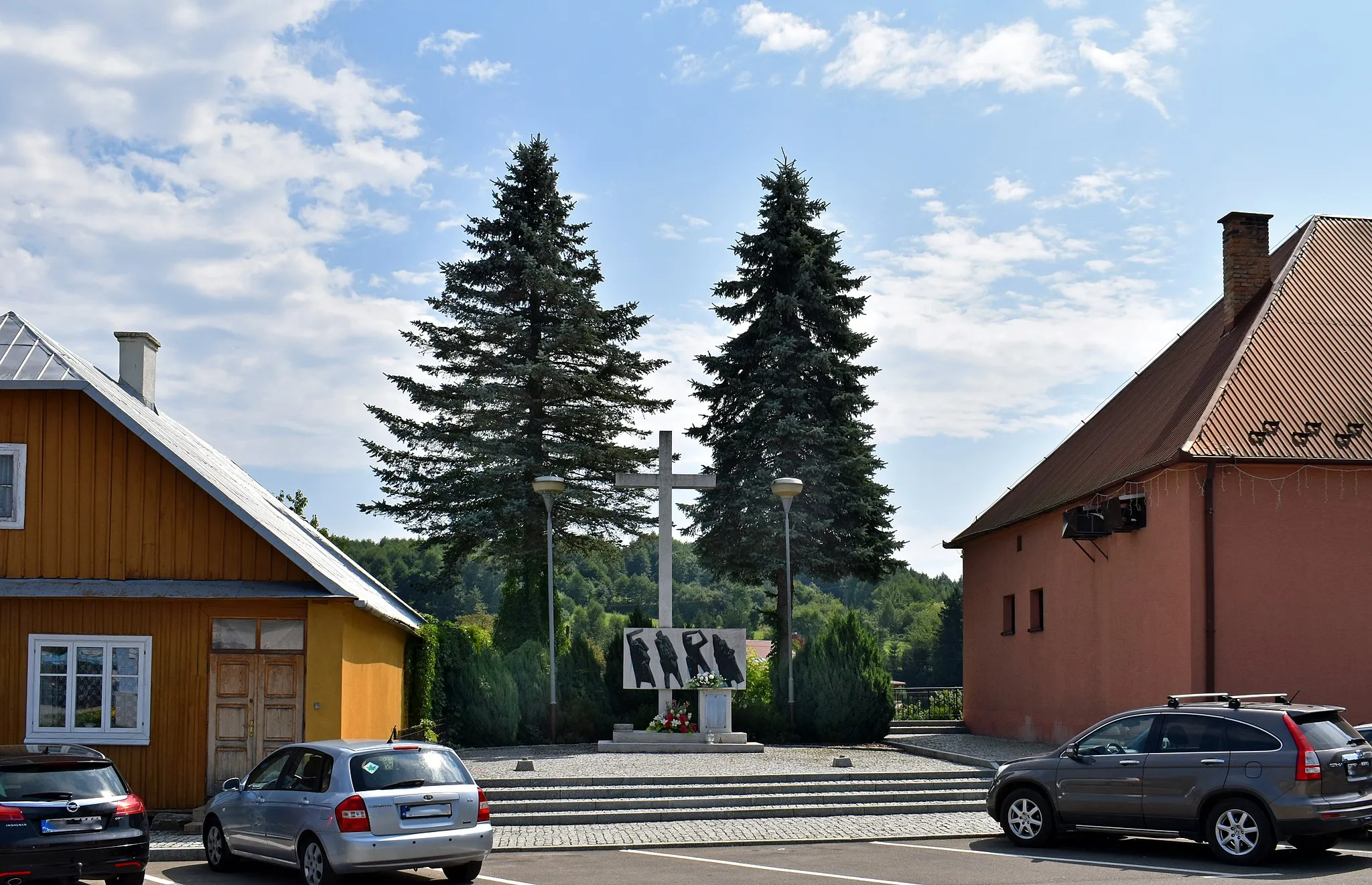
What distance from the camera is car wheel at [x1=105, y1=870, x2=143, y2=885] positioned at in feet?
39.1

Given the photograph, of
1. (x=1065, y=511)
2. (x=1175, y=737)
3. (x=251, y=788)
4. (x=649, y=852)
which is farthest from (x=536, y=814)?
(x=1065, y=511)

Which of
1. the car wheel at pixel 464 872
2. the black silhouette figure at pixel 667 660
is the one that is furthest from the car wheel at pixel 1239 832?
the black silhouette figure at pixel 667 660

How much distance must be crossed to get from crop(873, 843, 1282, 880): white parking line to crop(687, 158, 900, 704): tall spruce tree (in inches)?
676

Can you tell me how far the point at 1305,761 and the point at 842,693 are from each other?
1424cm

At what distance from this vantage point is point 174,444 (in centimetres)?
1891

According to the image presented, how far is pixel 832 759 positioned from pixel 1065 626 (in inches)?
242

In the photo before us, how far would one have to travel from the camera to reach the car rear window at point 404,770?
11.8 m

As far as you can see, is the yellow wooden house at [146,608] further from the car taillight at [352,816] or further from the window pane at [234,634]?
the car taillight at [352,816]

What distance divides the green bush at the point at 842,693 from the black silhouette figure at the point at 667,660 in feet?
9.70

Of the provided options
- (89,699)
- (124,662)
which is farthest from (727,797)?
(89,699)

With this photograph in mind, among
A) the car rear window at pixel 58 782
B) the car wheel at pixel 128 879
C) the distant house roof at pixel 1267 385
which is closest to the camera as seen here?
the car rear window at pixel 58 782

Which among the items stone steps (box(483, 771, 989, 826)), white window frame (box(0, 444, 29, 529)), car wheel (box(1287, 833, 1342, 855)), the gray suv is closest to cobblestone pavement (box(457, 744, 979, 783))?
stone steps (box(483, 771, 989, 826))

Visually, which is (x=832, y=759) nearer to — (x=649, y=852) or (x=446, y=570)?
(x=649, y=852)

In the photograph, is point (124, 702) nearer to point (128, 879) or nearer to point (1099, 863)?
point (128, 879)
